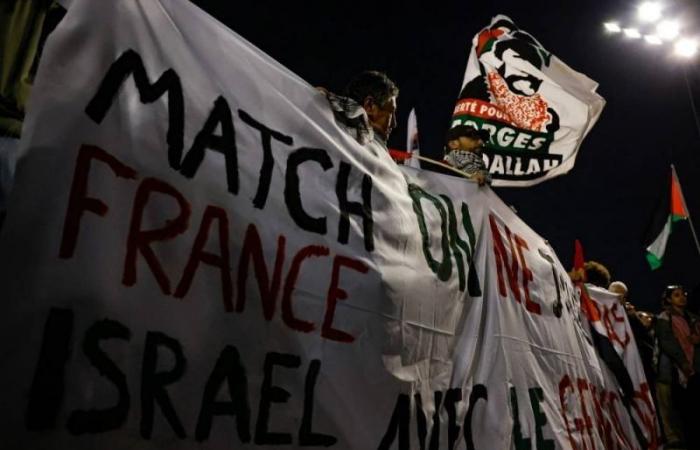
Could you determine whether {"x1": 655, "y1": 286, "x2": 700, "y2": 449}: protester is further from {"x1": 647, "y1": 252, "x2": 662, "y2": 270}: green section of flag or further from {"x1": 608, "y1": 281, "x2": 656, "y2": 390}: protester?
{"x1": 647, "y1": 252, "x2": 662, "y2": 270}: green section of flag

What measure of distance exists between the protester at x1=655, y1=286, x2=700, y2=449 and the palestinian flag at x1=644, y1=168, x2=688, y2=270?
2169 millimetres

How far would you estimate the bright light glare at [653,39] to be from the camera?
8133mm

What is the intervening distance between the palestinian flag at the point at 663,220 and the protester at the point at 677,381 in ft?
7.12

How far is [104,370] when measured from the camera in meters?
1.08

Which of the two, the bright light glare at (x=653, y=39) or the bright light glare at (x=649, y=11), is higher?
the bright light glare at (x=649, y=11)

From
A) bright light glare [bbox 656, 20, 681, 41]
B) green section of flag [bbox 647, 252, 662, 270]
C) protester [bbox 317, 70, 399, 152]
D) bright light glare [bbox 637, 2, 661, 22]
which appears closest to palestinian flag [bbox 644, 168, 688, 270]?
green section of flag [bbox 647, 252, 662, 270]

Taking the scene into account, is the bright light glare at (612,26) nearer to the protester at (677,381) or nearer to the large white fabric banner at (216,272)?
the protester at (677,381)

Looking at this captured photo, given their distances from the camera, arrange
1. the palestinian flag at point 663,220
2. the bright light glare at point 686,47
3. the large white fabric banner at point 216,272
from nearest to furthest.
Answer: the large white fabric banner at point 216,272 → the palestinian flag at point 663,220 → the bright light glare at point 686,47

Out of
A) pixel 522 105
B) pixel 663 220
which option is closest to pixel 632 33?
pixel 663 220

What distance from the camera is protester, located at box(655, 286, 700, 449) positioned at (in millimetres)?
4355

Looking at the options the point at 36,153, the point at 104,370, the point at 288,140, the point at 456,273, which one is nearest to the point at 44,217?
the point at 36,153

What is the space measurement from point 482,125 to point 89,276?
11.4ft

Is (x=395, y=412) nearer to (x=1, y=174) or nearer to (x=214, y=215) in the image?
(x=214, y=215)

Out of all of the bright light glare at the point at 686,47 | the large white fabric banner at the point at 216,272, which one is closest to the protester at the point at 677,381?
the large white fabric banner at the point at 216,272
